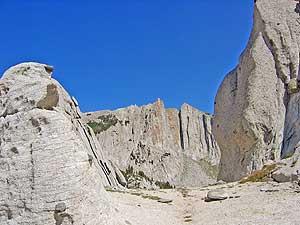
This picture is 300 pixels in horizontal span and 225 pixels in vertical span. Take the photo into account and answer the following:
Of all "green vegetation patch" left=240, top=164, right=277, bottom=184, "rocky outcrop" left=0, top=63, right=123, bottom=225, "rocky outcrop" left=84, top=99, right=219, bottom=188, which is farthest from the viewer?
"rocky outcrop" left=84, top=99, right=219, bottom=188

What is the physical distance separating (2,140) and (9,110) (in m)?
0.92

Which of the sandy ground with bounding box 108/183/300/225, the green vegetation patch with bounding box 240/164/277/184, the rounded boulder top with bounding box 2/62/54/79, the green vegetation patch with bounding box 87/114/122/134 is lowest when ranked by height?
the sandy ground with bounding box 108/183/300/225

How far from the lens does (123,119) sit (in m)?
113

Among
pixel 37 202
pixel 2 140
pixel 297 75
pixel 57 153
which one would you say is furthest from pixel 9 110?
pixel 297 75

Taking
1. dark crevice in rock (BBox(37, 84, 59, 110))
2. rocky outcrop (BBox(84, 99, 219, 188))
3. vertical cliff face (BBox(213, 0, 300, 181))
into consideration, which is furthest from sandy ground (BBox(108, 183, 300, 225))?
rocky outcrop (BBox(84, 99, 219, 188))

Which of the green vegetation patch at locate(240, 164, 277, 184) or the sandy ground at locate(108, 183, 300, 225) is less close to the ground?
the green vegetation patch at locate(240, 164, 277, 184)

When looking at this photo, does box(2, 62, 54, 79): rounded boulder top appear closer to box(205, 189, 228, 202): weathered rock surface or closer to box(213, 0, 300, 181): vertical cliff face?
box(205, 189, 228, 202): weathered rock surface

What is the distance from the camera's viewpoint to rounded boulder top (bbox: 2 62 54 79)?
1210cm

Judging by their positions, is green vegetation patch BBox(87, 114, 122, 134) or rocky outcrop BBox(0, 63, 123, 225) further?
green vegetation patch BBox(87, 114, 122, 134)

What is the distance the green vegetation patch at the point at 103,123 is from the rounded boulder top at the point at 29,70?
90.7 meters

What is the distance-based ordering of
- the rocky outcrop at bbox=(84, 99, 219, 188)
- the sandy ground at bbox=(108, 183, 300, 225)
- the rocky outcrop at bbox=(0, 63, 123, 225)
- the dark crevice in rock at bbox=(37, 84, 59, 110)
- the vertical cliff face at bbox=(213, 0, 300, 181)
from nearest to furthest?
the rocky outcrop at bbox=(0, 63, 123, 225) < the dark crevice in rock at bbox=(37, 84, 59, 110) < the sandy ground at bbox=(108, 183, 300, 225) < the vertical cliff face at bbox=(213, 0, 300, 181) < the rocky outcrop at bbox=(84, 99, 219, 188)

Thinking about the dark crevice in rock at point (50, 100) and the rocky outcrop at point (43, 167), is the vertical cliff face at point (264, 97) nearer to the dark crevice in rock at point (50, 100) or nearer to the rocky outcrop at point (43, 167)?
the dark crevice in rock at point (50, 100)

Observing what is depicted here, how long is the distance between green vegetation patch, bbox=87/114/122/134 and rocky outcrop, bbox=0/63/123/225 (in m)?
92.2

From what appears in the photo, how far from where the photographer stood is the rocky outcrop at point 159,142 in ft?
268
